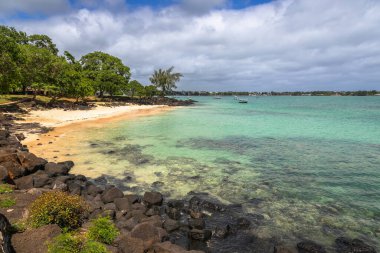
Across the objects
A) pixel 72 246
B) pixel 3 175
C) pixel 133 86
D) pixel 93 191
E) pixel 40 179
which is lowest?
pixel 93 191

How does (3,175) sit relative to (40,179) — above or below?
above

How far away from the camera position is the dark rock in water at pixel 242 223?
1056cm

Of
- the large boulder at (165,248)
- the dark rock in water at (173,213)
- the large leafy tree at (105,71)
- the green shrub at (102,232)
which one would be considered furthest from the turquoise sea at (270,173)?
the large leafy tree at (105,71)

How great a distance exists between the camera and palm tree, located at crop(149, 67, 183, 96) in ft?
373

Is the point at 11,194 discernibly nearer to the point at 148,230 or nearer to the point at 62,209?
the point at 62,209

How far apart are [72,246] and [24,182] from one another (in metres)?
7.75

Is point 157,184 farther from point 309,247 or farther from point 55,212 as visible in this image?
point 309,247

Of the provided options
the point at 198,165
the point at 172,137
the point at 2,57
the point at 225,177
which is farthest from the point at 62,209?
the point at 2,57

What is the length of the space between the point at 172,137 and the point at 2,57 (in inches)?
921

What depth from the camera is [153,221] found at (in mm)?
9906

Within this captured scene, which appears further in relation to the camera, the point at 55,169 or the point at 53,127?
the point at 53,127

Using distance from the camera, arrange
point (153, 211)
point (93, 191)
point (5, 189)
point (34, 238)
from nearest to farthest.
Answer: point (34, 238) < point (5, 189) < point (153, 211) < point (93, 191)

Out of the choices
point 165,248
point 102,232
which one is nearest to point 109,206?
point 102,232

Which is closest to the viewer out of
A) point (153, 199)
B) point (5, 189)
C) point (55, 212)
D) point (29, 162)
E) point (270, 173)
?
point (55, 212)
